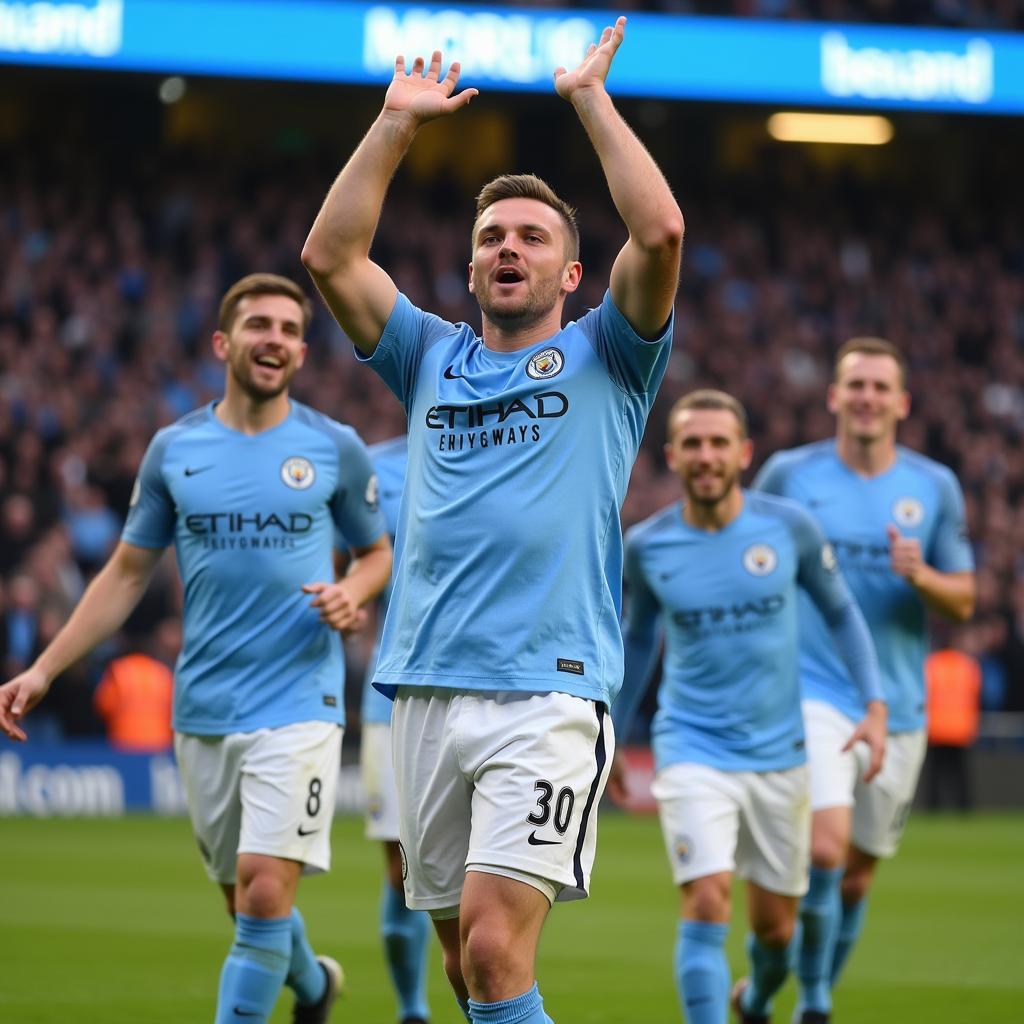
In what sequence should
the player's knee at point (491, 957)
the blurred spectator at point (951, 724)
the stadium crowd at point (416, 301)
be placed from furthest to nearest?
the stadium crowd at point (416, 301), the blurred spectator at point (951, 724), the player's knee at point (491, 957)

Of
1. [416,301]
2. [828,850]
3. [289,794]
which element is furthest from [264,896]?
[416,301]

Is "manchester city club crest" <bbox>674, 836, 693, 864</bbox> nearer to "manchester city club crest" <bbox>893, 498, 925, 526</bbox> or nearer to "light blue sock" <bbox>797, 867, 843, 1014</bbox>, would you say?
"light blue sock" <bbox>797, 867, 843, 1014</bbox>

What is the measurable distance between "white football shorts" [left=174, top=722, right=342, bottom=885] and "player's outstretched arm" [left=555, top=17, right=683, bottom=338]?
232 cm

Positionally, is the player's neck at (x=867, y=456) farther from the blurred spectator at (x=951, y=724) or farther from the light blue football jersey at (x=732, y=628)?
the blurred spectator at (x=951, y=724)

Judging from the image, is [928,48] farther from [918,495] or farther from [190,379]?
[918,495]

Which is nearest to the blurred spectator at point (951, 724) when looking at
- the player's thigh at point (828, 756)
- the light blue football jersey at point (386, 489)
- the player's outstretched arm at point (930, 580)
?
the player's outstretched arm at point (930, 580)

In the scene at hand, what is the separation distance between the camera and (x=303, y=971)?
6.64 metres

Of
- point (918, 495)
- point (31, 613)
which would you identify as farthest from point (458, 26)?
point (918, 495)

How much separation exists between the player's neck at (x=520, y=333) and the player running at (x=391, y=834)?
2.42m

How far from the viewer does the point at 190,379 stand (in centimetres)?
2203

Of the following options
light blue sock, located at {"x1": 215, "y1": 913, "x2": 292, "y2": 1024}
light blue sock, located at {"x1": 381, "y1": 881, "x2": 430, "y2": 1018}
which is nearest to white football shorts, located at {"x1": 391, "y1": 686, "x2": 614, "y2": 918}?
light blue sock, located at {"x1": 215, "y1": 913, "x2": 292, "y2": 1024}

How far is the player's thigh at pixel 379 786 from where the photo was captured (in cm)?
765

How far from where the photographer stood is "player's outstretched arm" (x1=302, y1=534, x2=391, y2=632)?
6195 mm

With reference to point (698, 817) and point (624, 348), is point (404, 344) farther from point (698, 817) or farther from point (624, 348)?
point (698, 817)
